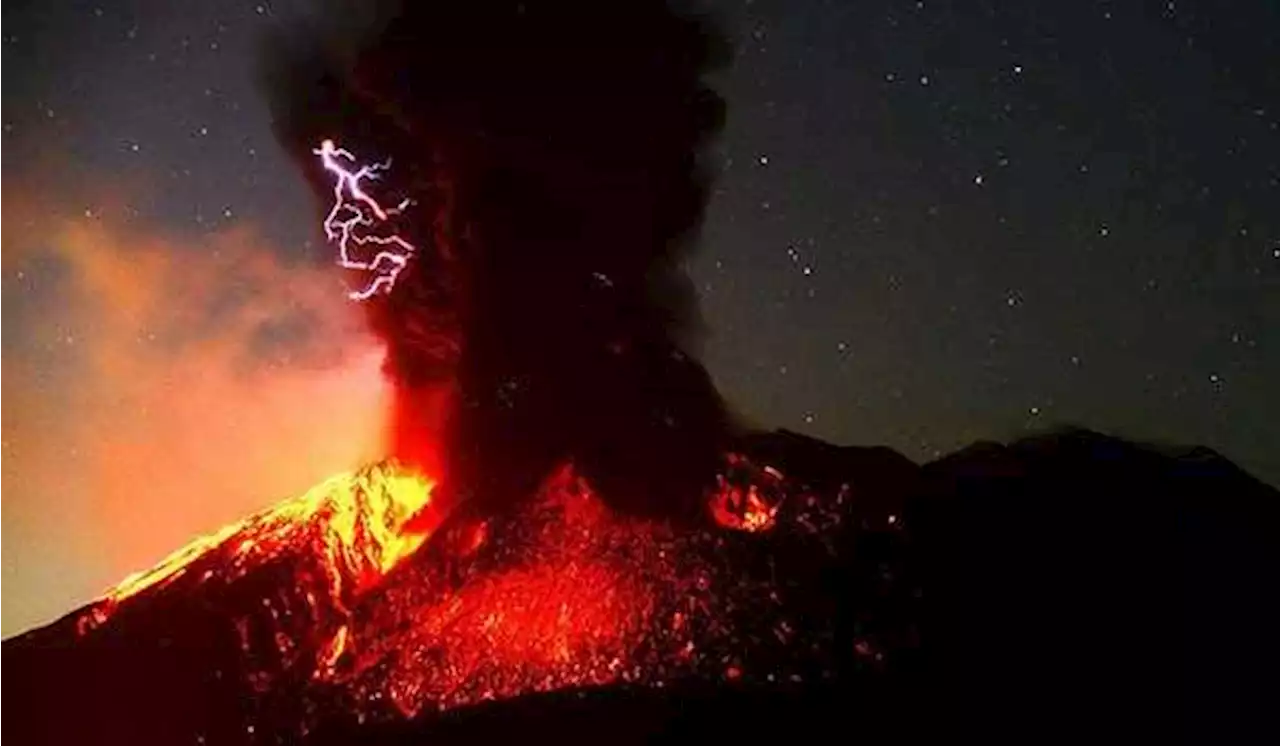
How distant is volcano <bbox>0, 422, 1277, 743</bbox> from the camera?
79.7ft

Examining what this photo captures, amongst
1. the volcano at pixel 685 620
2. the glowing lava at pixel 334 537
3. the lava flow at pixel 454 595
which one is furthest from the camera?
the glowing lava at pixel 334 537

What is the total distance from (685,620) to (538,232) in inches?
356

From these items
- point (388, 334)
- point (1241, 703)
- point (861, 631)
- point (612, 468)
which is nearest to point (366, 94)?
point (388, 334)

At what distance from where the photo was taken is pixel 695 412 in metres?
31.1

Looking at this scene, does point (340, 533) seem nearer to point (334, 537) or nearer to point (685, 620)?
point (334, 537)

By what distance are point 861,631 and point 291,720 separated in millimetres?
8534

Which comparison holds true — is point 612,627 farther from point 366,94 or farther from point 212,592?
point 366,94

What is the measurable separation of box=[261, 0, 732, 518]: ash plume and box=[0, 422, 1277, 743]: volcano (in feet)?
3.90

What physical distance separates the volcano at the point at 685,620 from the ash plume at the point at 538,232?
3.90ft

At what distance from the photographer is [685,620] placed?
2514 centimetres

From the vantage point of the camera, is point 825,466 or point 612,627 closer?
point 612,627

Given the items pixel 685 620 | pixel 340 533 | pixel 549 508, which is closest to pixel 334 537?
pixel 340 533

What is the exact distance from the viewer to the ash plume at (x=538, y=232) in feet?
100

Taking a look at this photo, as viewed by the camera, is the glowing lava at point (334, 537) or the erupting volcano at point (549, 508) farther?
the glowing lava at point (334, 537)
